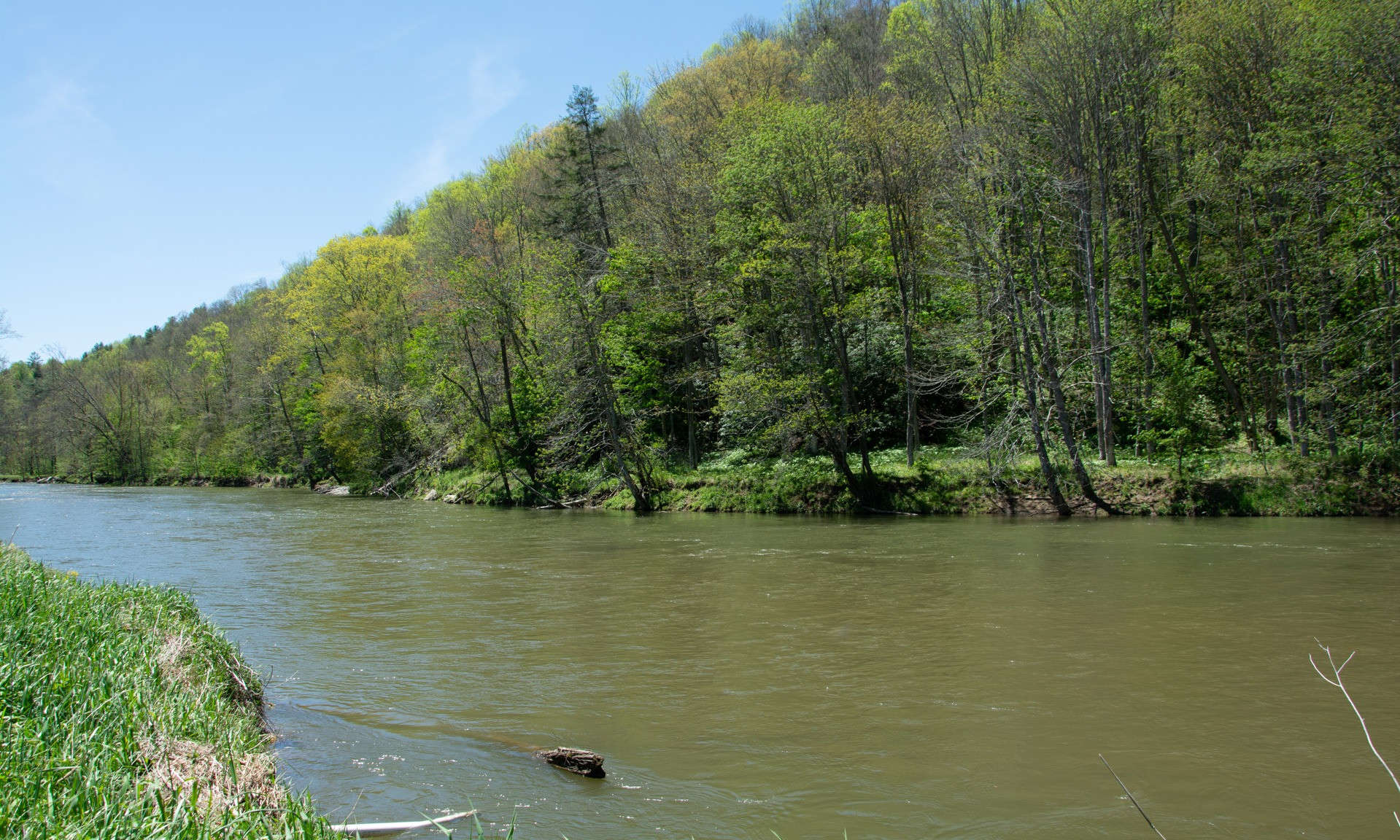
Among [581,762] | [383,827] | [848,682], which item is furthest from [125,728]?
[848,682]

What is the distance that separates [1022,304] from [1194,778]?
1821 centimetres

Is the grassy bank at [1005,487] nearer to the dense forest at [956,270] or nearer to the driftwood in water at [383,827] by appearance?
the dense forest at [956,270]

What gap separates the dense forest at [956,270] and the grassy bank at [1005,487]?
172 mm

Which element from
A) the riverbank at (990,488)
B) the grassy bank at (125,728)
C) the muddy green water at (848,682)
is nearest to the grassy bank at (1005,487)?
the riverbank at (990,488)

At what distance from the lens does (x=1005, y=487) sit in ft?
73.8

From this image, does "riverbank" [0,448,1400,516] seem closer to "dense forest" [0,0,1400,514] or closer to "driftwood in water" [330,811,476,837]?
"dense forest" [0,0,1400,514]

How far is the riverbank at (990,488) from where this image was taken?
61.6ft

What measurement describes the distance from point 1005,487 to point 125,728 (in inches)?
844

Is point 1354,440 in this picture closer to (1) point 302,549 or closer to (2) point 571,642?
(2) point 571,642

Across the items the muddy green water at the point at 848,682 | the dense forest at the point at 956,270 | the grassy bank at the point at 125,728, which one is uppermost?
the dense forest at the point at 956,270

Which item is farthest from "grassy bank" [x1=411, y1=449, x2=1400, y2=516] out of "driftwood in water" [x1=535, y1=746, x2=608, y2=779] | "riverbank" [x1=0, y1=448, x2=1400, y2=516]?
"driftwood in water" [x1=535, y1=746, x2=608, y2=779]

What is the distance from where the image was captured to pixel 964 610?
10648 mm

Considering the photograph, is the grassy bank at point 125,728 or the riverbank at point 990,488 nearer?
the grassy bank at point 125,728

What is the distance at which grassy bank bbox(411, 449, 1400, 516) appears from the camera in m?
18.8
